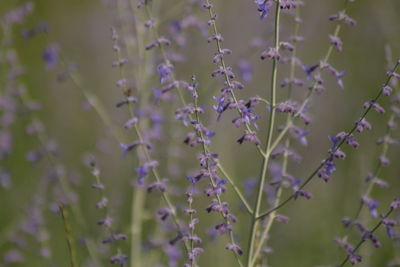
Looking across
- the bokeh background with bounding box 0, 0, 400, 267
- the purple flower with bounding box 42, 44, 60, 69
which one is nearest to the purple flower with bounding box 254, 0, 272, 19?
the bokeh background with bounding box 0, 0, 400, 267

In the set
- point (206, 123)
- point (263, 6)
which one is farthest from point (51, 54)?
point (263, 6)

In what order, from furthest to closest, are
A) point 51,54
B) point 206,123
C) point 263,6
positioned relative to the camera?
point 51,54, point 206,123, point 263,6

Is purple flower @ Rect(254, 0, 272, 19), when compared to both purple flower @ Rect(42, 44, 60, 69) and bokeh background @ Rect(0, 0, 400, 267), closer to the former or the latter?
bokeh background @ Rect(0, 0, 400, 267)

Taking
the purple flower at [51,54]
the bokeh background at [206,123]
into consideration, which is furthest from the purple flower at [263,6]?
the purple flower at [51,54]

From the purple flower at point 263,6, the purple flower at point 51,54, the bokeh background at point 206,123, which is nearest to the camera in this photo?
the purple flower at point 263,6

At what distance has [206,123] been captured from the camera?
13.9ft

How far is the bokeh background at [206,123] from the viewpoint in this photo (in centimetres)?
498

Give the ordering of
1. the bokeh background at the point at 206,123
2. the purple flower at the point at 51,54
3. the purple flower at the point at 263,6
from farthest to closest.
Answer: the bokeh background at the point at 206,123
the purple flower at the point at 51,54
the purple flower at the point at 263,6

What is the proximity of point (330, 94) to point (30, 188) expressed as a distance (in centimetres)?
451

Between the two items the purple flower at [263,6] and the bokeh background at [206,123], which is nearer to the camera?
the purple flower at [263,6]

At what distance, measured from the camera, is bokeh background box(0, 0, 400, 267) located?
16.3ft

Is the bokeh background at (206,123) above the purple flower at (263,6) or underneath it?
above

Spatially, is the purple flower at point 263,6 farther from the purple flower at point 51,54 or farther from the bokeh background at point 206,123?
the purple flower at point 51,54

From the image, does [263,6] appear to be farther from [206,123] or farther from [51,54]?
[51,54]
